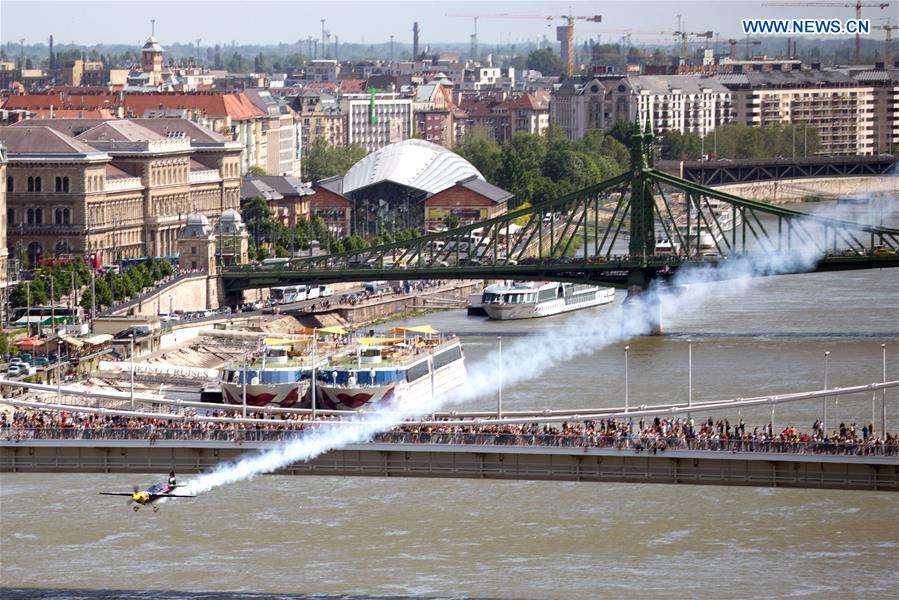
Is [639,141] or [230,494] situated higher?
[639,141]

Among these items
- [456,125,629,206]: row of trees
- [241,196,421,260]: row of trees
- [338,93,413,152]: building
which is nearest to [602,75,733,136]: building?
[338,93,413,152]: building

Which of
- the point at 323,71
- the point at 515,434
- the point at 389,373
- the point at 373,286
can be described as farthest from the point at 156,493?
the point at 323,71

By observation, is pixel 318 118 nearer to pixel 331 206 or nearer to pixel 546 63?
pixel 331 206

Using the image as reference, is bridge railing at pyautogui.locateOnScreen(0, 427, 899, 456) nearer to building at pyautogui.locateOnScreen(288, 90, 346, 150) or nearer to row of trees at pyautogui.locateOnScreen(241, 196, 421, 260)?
row of trees at pyautogui.locateOnScreen(241, 196, 421, 260)

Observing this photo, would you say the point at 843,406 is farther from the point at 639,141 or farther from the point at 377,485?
the point at 639,141

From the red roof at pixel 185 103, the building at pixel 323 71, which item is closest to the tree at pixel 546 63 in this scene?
the building at pixel 323 71

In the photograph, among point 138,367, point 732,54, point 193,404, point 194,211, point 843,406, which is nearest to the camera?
point 193,404

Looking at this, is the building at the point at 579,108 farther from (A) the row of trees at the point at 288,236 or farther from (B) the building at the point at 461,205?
(A) the row of trees at the point at 288,236

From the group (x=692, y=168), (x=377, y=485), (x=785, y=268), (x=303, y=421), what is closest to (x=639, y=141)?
(x=785, y=268)

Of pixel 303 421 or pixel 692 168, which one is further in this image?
pixel 692 168
